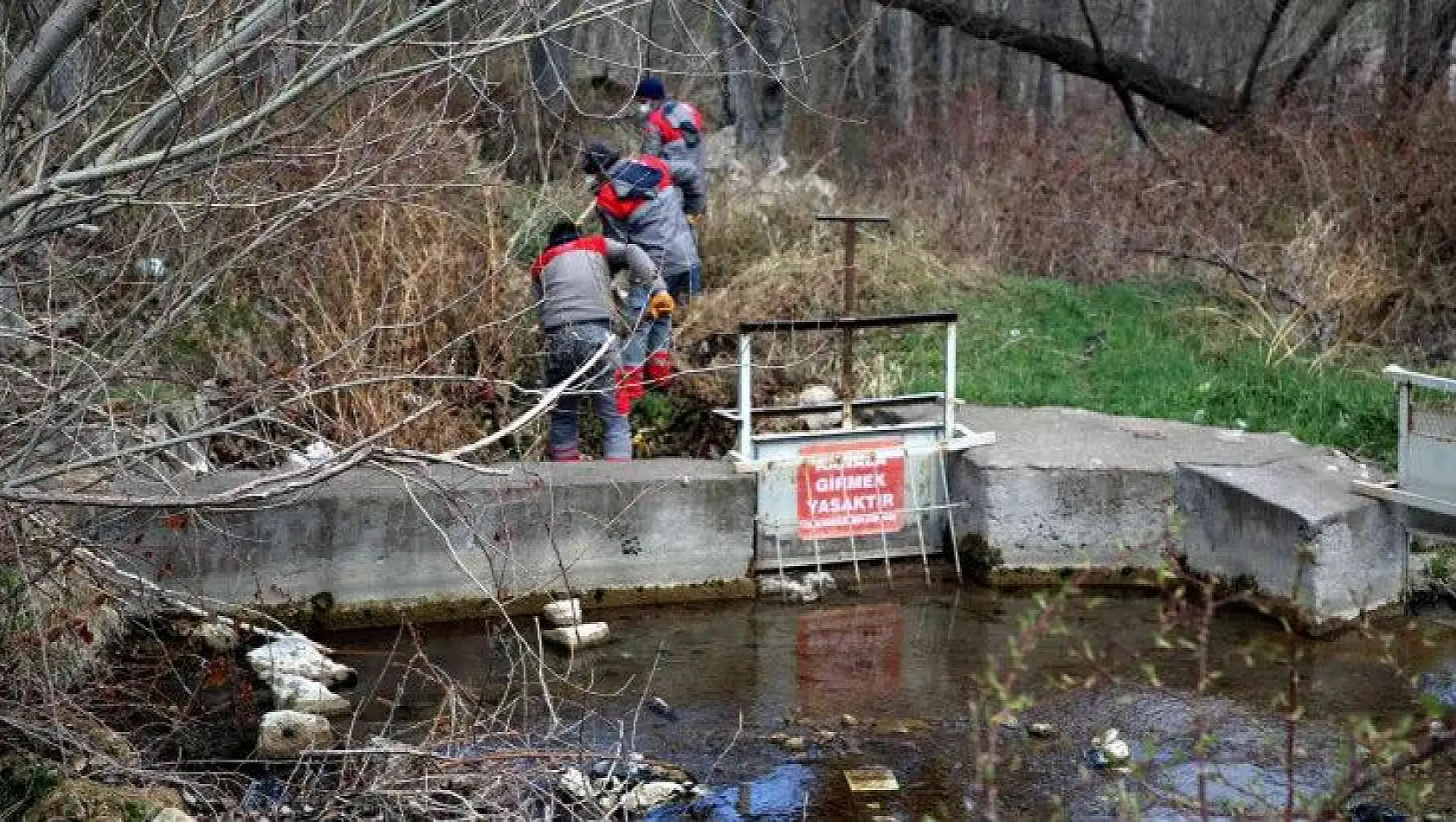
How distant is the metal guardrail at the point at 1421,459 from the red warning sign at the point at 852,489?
2646mm

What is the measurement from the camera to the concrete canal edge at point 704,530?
9188 mm

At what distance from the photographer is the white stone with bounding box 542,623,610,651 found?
29.7 ft

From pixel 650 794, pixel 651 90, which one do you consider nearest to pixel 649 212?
pixel 651 90

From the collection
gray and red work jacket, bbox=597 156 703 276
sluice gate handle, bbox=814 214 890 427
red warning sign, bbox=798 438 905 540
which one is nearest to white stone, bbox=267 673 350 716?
red warning sign, bbox=798 438 905 540

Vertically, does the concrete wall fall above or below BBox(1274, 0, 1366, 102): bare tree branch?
below

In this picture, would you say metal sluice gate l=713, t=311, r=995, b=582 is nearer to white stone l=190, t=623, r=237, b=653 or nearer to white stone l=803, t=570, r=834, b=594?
white stone l=803, t=570, r=834, b=594

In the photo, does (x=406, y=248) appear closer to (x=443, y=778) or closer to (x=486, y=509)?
(x=486, y=509)

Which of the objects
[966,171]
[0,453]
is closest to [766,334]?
[966,171]

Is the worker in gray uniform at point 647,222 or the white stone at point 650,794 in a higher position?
the worker in gray uniform at point 647,222

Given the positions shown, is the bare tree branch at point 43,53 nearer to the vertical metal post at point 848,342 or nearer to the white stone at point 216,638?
the white stone at point 216,638

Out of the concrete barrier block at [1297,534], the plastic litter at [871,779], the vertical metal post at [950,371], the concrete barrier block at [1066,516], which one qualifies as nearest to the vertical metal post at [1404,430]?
the concrete barrier block at [1297,534]

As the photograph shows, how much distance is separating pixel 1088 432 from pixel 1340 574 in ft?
6.71

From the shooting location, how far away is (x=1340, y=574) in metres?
9.23

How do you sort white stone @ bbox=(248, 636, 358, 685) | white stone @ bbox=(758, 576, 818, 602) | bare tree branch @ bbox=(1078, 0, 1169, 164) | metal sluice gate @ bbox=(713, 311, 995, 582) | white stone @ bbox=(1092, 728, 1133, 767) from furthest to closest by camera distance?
1. bare tree branch @ bbox=(1078, 0, 1169, 164)
2. metal sluice gate @ bbox=(713, 311, 995, 582)
3. white stone @ bbox=(758, 576, 818, 602)
4. white stone @ bbox=(248, 636, 358, 685)
5. white stone @ bbox=(1092, 728, 1133, 767)
